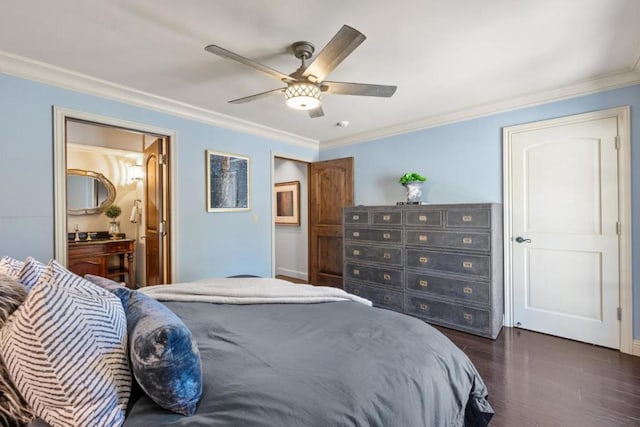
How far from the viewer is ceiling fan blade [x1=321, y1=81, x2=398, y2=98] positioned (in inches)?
78.7

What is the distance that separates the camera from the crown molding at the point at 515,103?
99.5 inches

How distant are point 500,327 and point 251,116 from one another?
3596mm

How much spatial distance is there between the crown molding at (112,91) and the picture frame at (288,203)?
1.57 m

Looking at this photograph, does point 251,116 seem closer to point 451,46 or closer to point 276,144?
point 276,144

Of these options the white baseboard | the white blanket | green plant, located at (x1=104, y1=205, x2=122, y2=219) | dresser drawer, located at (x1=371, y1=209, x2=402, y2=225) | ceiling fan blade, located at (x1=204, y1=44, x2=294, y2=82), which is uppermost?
ceiling fan blade, located at (x1=204, y1=44, x2=294, y2=82)

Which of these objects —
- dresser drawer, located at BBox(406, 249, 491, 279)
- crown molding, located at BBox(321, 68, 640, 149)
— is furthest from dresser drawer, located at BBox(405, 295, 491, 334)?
crown molding, located at BBox(321, 68, 640, 149)

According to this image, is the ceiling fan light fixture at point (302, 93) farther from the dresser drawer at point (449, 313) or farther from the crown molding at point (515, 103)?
the dresser drawer at point (449, 313)

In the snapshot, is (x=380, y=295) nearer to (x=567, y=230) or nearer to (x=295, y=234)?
(x=567, y=230)

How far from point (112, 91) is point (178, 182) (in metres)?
1.00

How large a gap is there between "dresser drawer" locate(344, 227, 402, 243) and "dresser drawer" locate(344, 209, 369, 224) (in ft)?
0.29

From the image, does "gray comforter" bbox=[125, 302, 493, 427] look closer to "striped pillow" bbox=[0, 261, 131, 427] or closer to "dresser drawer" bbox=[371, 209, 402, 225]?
"striped pillow" bbox=[0, 261, 131, 427]

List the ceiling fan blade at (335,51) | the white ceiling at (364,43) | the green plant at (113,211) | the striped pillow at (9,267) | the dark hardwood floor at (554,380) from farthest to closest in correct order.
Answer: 1. the green plant at (113,211)
2. the dark hardwood floor at (554,380)
3. the white ceiling at (364,43)
4. the ceiling fan blade at (335,51)
5. the striped pillow at (9,267)

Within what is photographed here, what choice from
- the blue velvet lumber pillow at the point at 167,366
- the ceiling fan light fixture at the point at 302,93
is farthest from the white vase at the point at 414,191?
the blue velvet lumber pillow at the point at 167,366

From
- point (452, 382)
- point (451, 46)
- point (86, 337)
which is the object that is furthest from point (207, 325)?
point (451, 46)
